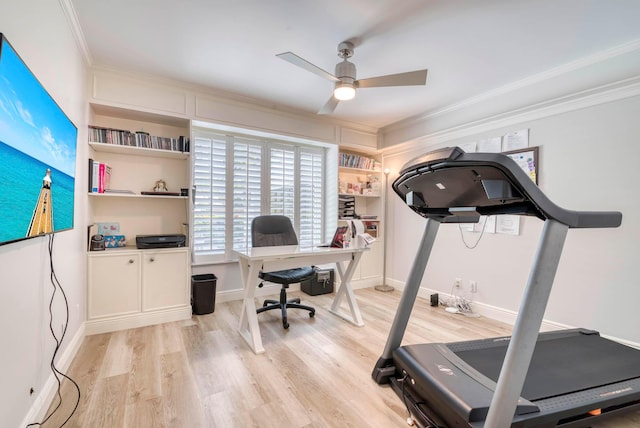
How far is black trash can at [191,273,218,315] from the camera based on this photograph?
3027mm

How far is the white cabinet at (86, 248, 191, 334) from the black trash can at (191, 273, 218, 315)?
0.11 m

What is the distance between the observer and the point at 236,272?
11.7 ft

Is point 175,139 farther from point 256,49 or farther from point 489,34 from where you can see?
point 489,34

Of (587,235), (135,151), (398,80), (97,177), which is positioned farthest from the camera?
(135,151)

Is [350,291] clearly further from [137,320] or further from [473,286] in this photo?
[137,320]

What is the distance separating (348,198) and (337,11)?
8.62ft

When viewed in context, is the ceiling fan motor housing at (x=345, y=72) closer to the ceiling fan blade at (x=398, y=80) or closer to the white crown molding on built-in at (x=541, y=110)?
the ceiling fan blade at (x=398, y=80)

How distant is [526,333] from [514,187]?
1.89ft

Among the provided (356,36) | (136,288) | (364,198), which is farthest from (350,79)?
(136,288)

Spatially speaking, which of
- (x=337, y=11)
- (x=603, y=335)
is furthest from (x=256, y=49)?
(x=603, y=335)

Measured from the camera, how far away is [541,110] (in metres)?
2.67

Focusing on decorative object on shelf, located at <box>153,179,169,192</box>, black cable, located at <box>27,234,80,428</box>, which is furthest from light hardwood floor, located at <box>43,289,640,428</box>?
decorative object on shelf, located at <box>153,179,169,192</box>

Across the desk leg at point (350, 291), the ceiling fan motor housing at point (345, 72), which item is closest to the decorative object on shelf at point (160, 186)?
the desk leg at point (350, 291)

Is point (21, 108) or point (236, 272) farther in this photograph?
point (236, 272)
